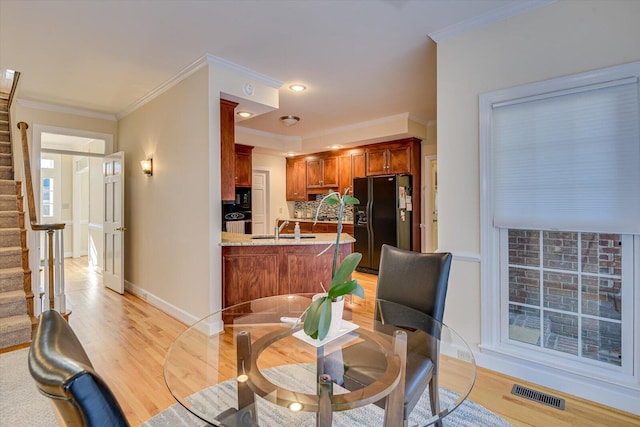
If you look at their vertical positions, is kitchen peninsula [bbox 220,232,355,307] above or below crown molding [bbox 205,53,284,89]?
below

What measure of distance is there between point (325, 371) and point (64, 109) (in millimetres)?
5235

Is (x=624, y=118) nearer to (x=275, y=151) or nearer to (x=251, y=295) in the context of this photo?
(x=251, y=295)

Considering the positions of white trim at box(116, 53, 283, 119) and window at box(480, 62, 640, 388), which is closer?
window at box(480, 62, 640, 388)

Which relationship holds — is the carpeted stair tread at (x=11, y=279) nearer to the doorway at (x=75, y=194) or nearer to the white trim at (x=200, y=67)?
the white trim at (x=200, y=67)

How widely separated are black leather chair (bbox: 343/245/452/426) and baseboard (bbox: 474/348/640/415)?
2.87 feet

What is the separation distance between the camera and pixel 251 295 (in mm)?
3350

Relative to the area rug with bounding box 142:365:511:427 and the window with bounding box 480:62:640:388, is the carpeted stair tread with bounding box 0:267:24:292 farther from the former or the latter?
the window with bounding box 480:62:640:388

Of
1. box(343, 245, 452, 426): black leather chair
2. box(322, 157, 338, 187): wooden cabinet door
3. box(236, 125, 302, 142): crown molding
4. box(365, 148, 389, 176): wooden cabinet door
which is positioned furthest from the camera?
box(322, 157, 338, 187): wooden cabinet door

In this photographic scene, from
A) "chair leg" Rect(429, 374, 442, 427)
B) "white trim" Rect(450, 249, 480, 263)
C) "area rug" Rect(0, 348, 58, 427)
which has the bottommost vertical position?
"area rug" Rect(0, 348, 58, 427)

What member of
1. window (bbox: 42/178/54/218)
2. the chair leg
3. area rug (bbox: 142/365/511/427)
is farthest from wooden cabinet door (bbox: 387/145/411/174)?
window (bbox: 42/178/54/218)

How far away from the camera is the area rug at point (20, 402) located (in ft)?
6.24

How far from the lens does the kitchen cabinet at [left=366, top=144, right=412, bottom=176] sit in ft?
17.8

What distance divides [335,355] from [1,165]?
18.4 ft

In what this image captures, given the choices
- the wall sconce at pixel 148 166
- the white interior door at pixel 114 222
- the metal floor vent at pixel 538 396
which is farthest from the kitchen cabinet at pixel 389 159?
the white interior door at pixel 114 222
